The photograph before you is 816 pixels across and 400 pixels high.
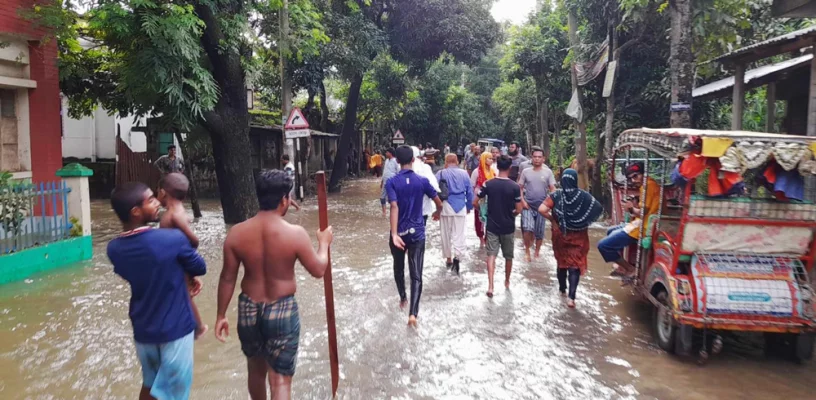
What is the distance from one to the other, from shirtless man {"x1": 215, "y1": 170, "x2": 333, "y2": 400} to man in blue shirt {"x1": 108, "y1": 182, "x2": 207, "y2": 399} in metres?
0.28

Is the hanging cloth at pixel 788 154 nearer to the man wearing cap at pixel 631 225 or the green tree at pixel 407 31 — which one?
the man wearing cap at pixel 631 225

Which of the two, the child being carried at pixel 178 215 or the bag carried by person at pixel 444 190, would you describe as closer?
the child being carried at pixel 178 215

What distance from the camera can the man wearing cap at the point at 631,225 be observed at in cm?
633

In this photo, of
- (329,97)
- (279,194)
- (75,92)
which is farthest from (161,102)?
(329,97)

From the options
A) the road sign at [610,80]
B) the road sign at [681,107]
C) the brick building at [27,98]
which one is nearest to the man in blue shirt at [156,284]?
the road sign at [681,107]

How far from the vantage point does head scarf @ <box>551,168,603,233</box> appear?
22.9 feet

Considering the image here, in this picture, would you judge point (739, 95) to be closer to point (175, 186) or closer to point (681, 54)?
point (681, 54)

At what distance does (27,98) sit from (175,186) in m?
8.51

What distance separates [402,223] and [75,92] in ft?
34.6

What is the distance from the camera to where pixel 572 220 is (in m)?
7.05

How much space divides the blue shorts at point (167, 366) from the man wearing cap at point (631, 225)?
15.5 ft

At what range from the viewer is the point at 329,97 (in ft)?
137

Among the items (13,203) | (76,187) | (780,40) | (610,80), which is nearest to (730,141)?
(780,40)

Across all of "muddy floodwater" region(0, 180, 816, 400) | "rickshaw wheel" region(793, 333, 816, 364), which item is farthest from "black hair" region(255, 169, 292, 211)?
"rickshaw wheel" region(793, 333, 816, 364)
